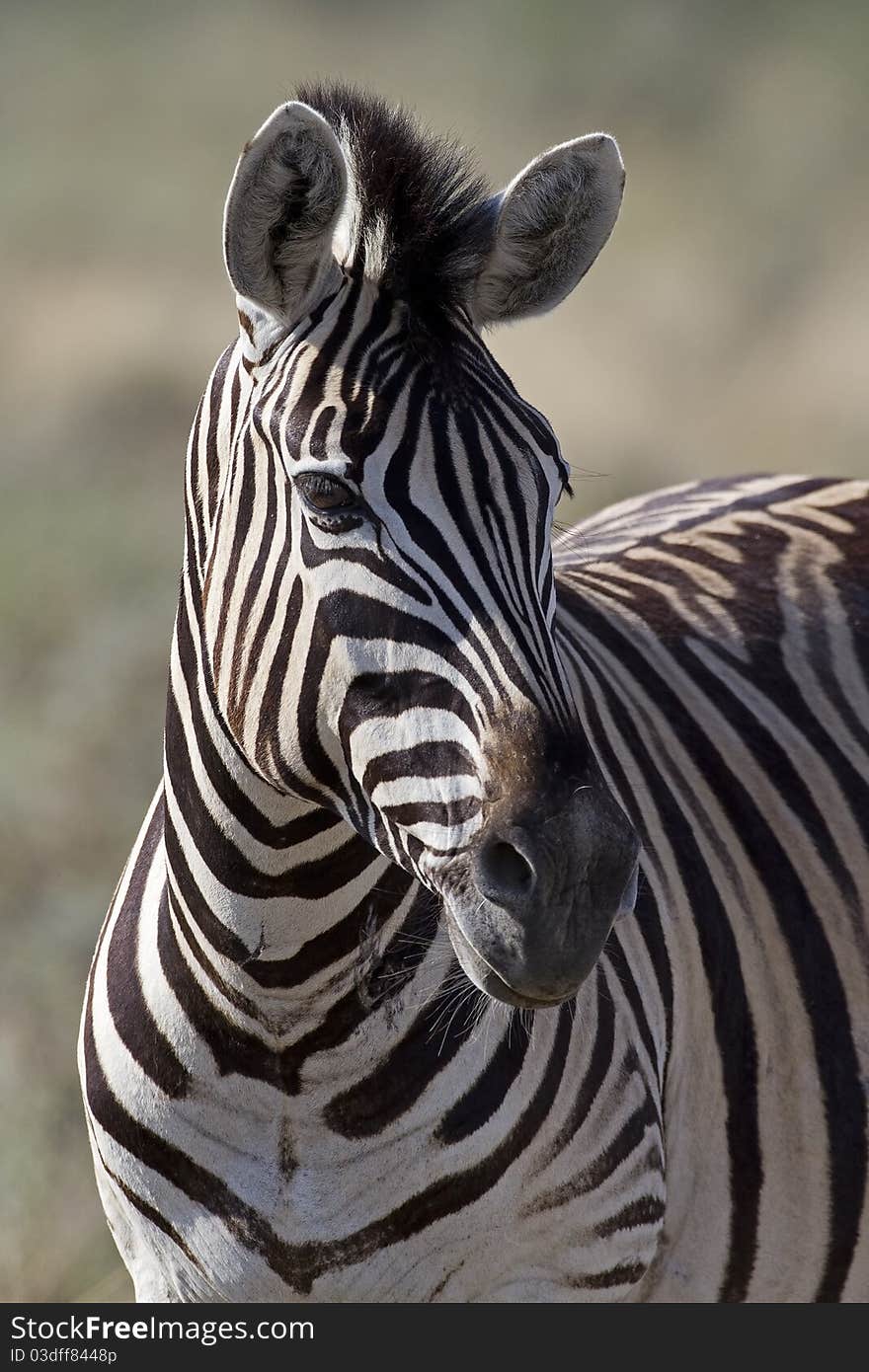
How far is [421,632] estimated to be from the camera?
2.63 m

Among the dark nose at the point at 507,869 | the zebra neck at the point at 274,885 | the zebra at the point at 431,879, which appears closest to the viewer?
the dark nose at the point at 507,869

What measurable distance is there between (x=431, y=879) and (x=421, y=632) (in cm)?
41

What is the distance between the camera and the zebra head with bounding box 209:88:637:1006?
2527 mm

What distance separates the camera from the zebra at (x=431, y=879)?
2.63m

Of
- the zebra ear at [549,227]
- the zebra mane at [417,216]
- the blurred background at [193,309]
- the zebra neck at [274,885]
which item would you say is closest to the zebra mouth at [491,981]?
the zebra neck at [274,885]

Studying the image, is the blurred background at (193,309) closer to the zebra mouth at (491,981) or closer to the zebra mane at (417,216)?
the zebra mane at (417,216)

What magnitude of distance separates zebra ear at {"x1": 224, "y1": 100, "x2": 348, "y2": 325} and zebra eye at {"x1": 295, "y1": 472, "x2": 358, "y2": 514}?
366 millimetres

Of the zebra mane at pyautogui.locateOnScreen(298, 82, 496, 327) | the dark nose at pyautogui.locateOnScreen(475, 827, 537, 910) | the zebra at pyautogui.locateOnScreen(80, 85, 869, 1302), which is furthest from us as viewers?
the zebra mane at pyautogui.locateOnScreen(298, 82, 496, 327)

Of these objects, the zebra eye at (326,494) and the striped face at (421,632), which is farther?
the zebra eye at (326,494)

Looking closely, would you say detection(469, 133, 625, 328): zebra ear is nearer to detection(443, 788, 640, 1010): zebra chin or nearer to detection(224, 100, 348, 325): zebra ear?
detection(224, 100, 348, 325): zebra ear

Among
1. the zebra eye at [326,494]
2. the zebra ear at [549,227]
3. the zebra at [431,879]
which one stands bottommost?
the zebra at [431,879]

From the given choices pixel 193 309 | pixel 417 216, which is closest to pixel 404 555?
pixel 417 216

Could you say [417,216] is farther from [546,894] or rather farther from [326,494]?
[546,894]

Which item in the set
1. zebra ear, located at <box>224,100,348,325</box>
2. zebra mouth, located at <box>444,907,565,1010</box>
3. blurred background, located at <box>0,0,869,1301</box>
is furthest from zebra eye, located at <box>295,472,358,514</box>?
blurred background, located at <box>0,0,869,1301</box>
